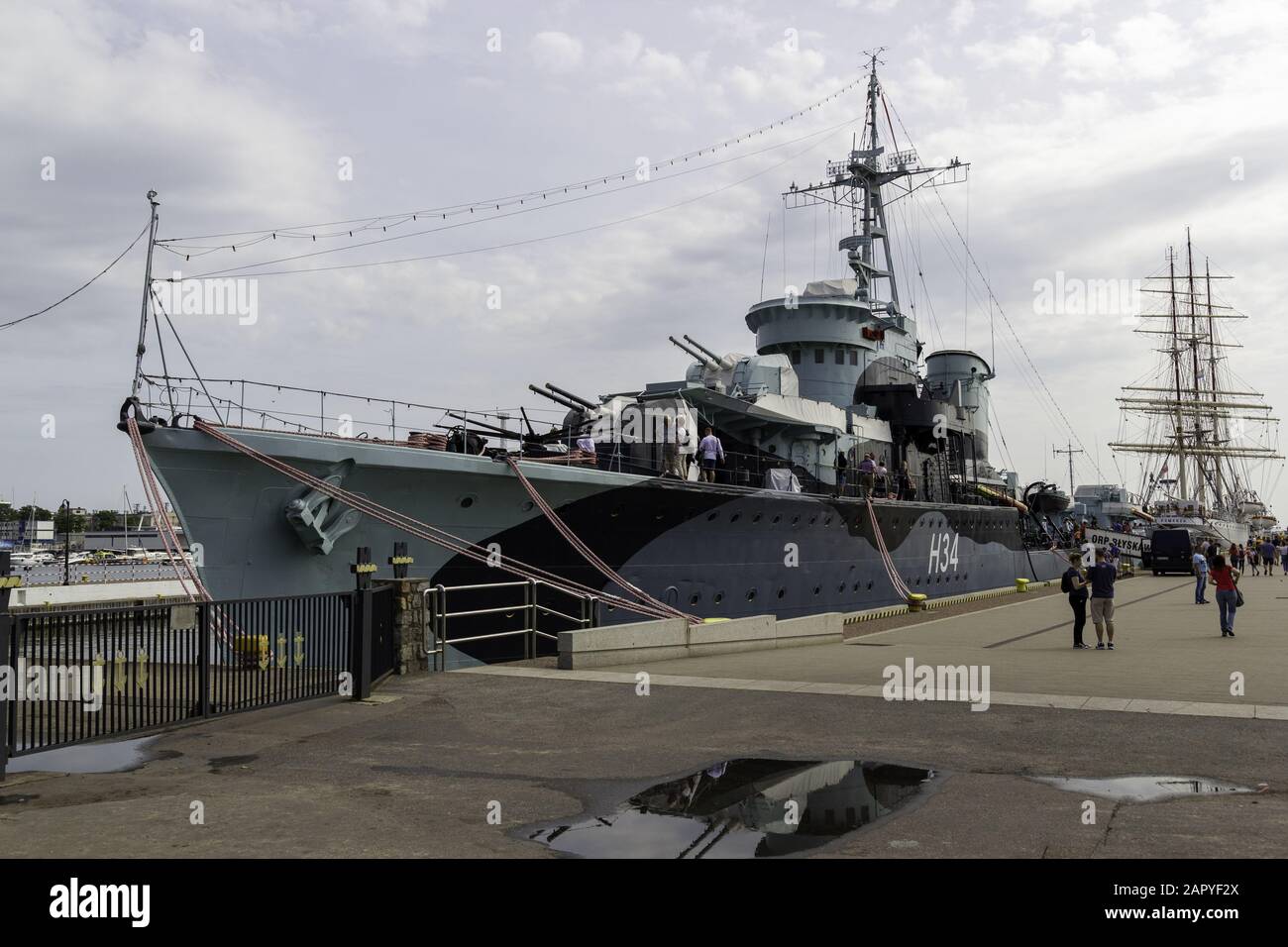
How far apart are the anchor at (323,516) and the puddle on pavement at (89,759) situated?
5.34m

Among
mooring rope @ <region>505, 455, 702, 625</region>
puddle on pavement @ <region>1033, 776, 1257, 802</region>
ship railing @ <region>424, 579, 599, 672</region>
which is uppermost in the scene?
mooring rope @ <region>505, 455, 702, 625</region>

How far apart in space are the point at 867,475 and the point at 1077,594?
8528mm

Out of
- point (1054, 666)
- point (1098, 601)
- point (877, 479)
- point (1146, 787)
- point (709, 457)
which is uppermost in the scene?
point (709, 457)

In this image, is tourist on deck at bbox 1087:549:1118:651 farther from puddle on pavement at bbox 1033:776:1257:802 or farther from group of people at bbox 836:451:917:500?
puddle on pavement at bbox 1033:776:1257:802

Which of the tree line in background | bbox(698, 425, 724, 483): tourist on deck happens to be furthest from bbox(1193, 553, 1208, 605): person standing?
the tree line in background

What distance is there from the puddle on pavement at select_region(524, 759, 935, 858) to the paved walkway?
3209 millimetres

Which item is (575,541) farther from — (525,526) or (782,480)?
(782,480)

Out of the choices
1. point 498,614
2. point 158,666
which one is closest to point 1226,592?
point 498,614

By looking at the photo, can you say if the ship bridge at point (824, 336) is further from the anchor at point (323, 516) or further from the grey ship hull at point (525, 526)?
the anchor at point (323, 516)

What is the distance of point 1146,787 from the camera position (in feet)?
19.8

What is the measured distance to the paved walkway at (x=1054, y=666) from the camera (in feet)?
30.8

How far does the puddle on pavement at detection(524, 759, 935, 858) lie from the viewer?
4977 mm

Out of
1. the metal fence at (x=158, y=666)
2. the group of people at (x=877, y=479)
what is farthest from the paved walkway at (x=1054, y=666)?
the group of people at (x=877, y=479)
